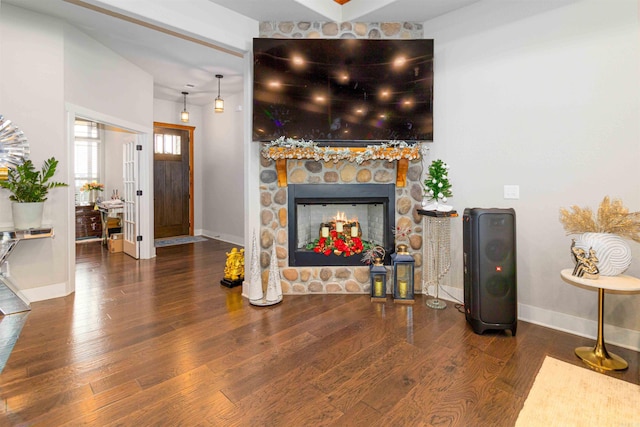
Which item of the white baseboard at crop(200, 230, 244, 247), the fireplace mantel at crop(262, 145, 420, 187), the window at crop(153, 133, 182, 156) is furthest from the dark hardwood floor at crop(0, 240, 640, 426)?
the window at crop(153, 133, 182, 156)

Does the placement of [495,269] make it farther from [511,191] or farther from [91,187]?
[91,187]

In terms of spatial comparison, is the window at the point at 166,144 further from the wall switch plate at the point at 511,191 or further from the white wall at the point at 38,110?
the wall switch plate at the point at 511,191

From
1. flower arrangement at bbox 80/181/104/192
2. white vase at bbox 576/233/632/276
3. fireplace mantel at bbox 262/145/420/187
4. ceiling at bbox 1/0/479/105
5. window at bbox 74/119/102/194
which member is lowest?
white vase at bbox 576/233/632/276

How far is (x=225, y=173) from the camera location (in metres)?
6.62

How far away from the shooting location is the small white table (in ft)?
6.55

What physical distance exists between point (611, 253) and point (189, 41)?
14.9 feet

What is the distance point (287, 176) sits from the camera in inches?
137

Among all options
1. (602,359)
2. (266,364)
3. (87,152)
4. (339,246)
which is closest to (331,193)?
(339,246)

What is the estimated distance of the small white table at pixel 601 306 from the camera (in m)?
2.00

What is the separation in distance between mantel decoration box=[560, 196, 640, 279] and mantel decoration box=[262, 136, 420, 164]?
156 centimetres

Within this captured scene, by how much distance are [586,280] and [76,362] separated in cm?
337

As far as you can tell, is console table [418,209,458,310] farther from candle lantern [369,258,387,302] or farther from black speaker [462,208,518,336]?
black speaker [462,208,518,336]

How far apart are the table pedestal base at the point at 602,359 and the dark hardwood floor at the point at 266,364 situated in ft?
0.16

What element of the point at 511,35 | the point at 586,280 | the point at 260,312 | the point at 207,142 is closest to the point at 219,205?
the point at 207,142
